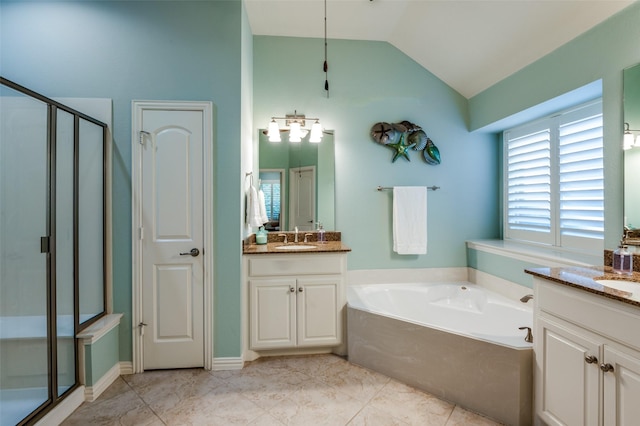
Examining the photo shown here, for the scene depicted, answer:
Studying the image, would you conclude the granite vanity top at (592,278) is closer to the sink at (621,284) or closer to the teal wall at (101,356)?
the sink at (621,284)

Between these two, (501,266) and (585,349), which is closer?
(585,349)

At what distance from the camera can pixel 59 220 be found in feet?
6.13

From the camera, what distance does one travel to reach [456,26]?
8.11ft

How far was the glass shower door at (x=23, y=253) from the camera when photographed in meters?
1.65

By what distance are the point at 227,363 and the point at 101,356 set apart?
2.76ft

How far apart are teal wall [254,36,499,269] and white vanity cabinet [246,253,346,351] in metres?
0.62

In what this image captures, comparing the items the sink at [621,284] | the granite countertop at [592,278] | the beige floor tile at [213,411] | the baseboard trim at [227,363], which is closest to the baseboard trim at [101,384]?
the beige floor tile at [213,411]

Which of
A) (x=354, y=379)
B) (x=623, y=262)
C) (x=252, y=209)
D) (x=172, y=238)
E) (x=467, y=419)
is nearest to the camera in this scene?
(x=623, y=262)

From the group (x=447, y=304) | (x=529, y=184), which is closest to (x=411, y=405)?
(x=447, y=304)

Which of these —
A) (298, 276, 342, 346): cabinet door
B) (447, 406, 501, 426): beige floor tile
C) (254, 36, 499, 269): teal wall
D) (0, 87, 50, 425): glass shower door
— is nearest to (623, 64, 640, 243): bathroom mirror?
(447, 406, 501, 426): beige floor tile

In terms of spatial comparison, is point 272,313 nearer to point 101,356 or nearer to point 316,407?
point 316,407

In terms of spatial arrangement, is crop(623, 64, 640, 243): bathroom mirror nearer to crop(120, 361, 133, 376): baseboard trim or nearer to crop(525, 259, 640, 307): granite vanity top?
crop(525, 259, 640, 307): granite vanity top

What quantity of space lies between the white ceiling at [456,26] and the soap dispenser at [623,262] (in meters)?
1.38

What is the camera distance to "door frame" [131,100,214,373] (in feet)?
7.42
